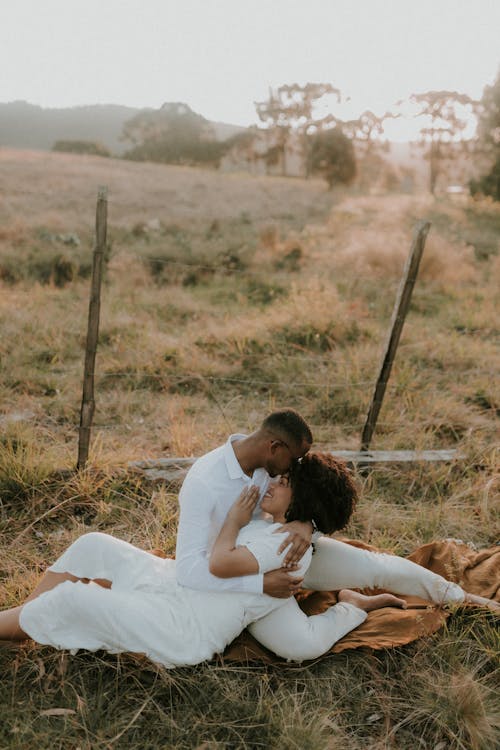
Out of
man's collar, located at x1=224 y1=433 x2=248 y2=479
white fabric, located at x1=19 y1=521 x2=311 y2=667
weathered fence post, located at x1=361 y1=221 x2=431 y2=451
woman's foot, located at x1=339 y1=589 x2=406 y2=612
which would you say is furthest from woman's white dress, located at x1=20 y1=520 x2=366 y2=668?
weathered fence post, located at x1=361 y1=221 x2=431 y2=451

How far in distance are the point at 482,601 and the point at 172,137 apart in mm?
43514

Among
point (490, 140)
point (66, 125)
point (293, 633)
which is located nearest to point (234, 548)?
point (293, 633)

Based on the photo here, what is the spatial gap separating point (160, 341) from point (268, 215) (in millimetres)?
11309

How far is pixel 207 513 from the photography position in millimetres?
2527

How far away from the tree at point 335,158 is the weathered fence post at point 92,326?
25445 mm

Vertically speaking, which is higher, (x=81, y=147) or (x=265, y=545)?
(x=81, y=147)

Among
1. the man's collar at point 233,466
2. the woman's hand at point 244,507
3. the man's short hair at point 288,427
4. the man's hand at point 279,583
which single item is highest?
the man's short hair at point 288,427

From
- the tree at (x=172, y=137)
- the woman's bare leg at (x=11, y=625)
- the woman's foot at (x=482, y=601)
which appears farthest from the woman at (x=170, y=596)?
the tree at (x=172, y=137)

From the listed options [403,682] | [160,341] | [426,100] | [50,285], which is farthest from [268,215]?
[426,100]

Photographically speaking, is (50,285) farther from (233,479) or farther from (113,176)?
(113,176)

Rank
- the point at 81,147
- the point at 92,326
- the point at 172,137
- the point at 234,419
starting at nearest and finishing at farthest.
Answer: the point at 92,326
the point at 234,419
the point at 81,147
the point at 172,137

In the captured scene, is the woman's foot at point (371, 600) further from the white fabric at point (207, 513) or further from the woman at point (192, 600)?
the white fabric at point (207, 513)

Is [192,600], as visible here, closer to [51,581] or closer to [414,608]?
[51,581]

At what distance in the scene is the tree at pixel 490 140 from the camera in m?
18.7
